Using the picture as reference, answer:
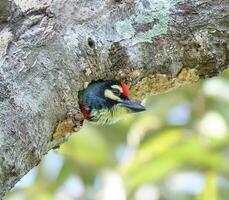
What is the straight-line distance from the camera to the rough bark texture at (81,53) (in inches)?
76.0

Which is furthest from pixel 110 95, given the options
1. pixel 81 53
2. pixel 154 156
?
pixel 154 156

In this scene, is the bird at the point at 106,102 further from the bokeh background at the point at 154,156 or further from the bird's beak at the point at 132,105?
the bokeh background at the point at 154,156

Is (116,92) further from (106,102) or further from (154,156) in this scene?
(154,156)

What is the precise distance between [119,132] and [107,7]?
1.82 metres

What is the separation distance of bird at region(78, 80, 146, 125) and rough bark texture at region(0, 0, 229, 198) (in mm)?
37

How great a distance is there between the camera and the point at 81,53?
7.11ft

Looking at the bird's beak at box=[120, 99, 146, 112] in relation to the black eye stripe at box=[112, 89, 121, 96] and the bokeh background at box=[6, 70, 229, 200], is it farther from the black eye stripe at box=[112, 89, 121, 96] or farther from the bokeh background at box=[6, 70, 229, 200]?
the bokeh background at box=[6, 70, 229, 200]

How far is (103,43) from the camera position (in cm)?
222

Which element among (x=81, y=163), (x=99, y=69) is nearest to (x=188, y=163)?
(x=81, y=163)

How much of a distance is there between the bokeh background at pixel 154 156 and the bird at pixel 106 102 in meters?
1.11

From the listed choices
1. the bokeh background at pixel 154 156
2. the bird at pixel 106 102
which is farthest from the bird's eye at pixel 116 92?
the bokeh background at pixel 154 156

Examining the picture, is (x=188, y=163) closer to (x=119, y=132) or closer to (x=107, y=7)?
(x=119, y=132)

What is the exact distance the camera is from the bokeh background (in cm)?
359

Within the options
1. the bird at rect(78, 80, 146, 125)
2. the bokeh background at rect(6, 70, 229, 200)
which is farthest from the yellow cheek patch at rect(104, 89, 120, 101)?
the bokeh background at rect(6, 70, 229, 200)
